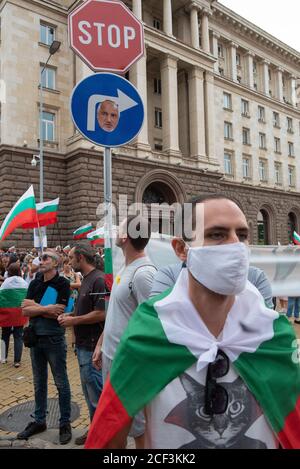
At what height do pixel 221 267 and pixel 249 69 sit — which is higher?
pixel 249 69

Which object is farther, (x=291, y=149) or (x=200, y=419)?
(x=291, y=149)

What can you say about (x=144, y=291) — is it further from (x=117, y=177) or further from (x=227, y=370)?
(x=117, y=177)

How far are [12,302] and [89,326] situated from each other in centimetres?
376

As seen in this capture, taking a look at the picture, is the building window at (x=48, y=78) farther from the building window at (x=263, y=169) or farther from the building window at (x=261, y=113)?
the building window at (x=261, y=113)

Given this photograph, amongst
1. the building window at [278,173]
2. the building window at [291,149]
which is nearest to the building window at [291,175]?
the building window at [291,149]

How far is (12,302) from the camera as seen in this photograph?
695cm

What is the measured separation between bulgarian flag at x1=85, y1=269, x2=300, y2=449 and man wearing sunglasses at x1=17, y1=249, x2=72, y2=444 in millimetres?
2782

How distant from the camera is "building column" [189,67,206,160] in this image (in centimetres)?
2738

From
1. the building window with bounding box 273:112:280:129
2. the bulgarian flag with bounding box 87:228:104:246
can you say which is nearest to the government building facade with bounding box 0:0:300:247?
the building window with bounding box 273:112:280:129

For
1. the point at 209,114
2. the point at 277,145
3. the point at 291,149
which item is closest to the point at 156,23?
the point at 209,114

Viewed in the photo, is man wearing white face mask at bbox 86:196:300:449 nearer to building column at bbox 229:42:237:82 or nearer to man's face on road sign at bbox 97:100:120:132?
man's face on road sign at bbox 97:100:120:132

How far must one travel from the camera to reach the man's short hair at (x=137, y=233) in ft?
10.0

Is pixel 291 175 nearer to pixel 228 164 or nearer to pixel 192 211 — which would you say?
pixel 228 164

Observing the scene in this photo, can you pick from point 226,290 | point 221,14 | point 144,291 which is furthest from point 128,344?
point 221,14
